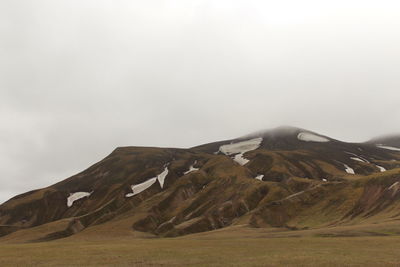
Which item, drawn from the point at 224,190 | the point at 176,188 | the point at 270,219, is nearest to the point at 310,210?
the point at 270,219

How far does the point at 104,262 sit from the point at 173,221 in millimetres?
108902

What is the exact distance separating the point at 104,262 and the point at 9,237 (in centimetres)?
13435

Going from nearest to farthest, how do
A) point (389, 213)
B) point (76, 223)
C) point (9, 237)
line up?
point (389, 213) → point (9, 237) → point (76, 223)

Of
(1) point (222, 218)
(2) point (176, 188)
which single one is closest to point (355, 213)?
(1) point (222, 218)

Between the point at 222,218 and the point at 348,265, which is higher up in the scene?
the point at 348,265

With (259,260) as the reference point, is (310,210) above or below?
below

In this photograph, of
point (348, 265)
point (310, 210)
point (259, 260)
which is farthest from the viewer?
point (310, 210)

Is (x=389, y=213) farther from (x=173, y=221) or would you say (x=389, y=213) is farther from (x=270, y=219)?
(x=173, y=221)

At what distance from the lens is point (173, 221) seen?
146 meters

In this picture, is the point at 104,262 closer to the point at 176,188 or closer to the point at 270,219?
the point at 270,219

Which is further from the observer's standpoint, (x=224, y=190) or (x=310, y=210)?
(x=224, y=190)

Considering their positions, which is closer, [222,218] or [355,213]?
[355,213]

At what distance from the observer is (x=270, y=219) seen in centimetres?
12306

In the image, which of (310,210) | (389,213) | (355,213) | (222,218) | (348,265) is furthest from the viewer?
(222,218)
